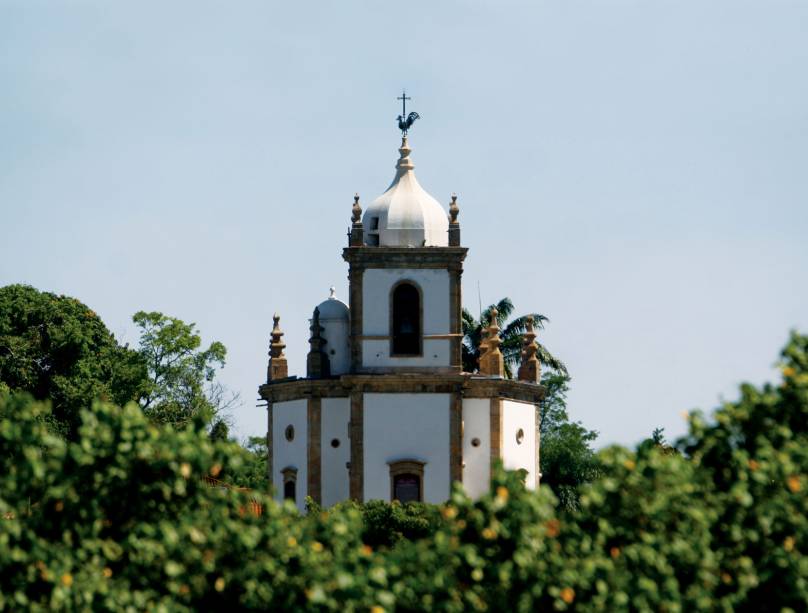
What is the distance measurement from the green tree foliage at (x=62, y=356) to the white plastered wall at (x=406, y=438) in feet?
76.1

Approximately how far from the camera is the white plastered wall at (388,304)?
6253cm

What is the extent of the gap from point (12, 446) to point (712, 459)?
970 centimetres

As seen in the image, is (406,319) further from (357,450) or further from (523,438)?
(523,438)

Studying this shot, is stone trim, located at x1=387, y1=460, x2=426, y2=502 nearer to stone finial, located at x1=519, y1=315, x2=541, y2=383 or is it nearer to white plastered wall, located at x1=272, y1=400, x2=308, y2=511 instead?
white plastered wall, located at x1=272, y1=400, x2=308, y2=511

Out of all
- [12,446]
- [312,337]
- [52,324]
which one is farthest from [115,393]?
[12,446]

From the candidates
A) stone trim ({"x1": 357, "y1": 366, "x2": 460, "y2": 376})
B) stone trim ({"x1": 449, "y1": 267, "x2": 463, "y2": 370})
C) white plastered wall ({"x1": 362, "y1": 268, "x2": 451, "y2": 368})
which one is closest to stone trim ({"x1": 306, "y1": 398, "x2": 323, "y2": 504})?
stone trim ({"x1": 357, "y1": 366, "x2": 460, "y2": 376})

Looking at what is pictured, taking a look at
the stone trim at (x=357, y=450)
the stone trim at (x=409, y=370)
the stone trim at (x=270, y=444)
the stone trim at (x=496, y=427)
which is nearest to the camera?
the stone trim at (x=357, y=450)

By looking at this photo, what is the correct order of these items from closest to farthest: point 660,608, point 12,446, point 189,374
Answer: point 660,608 < point 12,446 < point 189,374

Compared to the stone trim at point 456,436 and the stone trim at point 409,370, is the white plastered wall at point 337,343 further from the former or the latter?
the stone trim at point 456,436

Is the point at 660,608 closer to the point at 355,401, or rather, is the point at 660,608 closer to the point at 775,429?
the point at 775,429

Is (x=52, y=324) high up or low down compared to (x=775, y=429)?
up

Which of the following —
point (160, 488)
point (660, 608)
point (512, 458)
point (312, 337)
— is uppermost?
point (312, 337)

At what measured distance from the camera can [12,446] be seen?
27.3 meters

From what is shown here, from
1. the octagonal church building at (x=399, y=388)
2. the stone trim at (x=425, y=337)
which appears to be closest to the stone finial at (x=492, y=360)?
the octagonal church building at (x=399, y=388)
